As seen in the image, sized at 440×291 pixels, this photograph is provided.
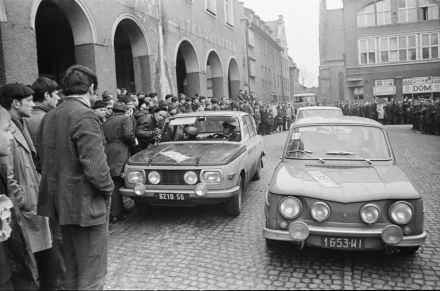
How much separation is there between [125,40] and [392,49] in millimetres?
29347

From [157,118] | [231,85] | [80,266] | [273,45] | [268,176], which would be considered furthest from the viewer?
[273,45]

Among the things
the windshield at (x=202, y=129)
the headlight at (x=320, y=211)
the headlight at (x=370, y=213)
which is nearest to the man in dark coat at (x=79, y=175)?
the headlight at (x=320, y=211)

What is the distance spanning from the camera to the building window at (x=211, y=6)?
2097 cm

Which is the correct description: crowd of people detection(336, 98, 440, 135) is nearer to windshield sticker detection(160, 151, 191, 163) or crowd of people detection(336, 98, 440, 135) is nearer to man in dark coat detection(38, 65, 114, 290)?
windshield sticker detection(160, 151, 191, 163)

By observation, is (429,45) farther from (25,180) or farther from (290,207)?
(25,180)

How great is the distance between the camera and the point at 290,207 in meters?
4.04

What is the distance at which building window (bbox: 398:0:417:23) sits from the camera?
3805 cm

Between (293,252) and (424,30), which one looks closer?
(293,252)

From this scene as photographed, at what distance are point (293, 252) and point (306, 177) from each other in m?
0.89

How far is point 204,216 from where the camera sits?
20.3 feet

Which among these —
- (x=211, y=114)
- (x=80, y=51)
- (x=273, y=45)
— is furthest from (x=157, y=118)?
(x=273, y=45)

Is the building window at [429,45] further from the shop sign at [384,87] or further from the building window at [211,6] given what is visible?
the building window at [211,6]

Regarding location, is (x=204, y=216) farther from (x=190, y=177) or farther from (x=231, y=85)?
(x=231, y=85)

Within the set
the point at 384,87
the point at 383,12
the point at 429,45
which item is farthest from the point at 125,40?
the point at 429,45
